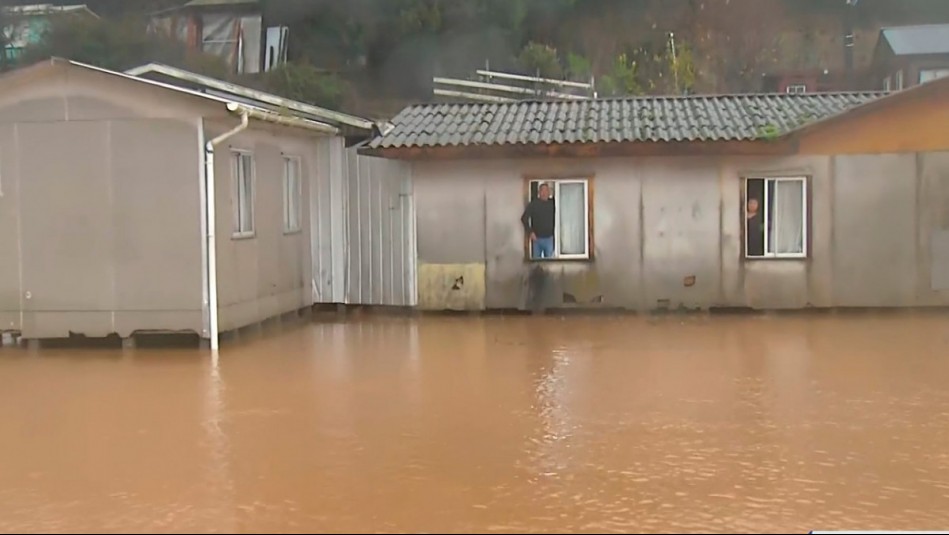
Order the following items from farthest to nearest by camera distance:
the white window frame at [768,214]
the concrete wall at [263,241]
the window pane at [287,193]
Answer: the white window frame at [768,214], the window pane at [287,193], the concrete wall at [263,241]

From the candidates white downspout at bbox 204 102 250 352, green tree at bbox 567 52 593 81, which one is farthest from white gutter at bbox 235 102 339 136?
green tree at bbox 567 52 593 81

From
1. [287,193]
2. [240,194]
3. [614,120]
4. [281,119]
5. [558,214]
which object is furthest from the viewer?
[614,120]

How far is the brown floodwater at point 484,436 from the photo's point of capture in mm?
5699

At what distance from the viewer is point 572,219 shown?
1475cm

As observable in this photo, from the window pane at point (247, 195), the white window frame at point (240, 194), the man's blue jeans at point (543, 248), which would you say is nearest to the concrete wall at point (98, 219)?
the white window frame at point (240, 194)

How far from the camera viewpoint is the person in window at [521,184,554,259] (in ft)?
47.7

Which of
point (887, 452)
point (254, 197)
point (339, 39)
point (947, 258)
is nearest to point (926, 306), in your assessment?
point (947, 258)

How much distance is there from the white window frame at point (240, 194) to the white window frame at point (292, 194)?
1.19 meters

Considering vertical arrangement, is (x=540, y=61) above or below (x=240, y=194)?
above

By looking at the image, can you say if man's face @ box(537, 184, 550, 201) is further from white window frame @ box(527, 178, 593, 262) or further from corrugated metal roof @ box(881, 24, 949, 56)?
corrugated metal roof @ box(881, 24, 949, 56)

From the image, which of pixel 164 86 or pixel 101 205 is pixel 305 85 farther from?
pixel 164 86

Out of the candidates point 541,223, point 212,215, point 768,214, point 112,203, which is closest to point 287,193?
point 212,215

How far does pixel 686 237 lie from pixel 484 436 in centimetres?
785

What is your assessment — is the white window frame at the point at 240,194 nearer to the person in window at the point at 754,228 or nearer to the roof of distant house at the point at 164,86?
the roof of distant house at the point at 164,86
